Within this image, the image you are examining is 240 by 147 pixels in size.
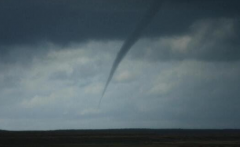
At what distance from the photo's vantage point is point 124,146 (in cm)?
8175

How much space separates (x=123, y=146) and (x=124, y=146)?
0.63ft

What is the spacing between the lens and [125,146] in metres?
81.8

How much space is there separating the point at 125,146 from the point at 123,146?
0.39m

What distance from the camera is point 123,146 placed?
81750 mm

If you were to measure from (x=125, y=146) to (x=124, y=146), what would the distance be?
0.19 m
